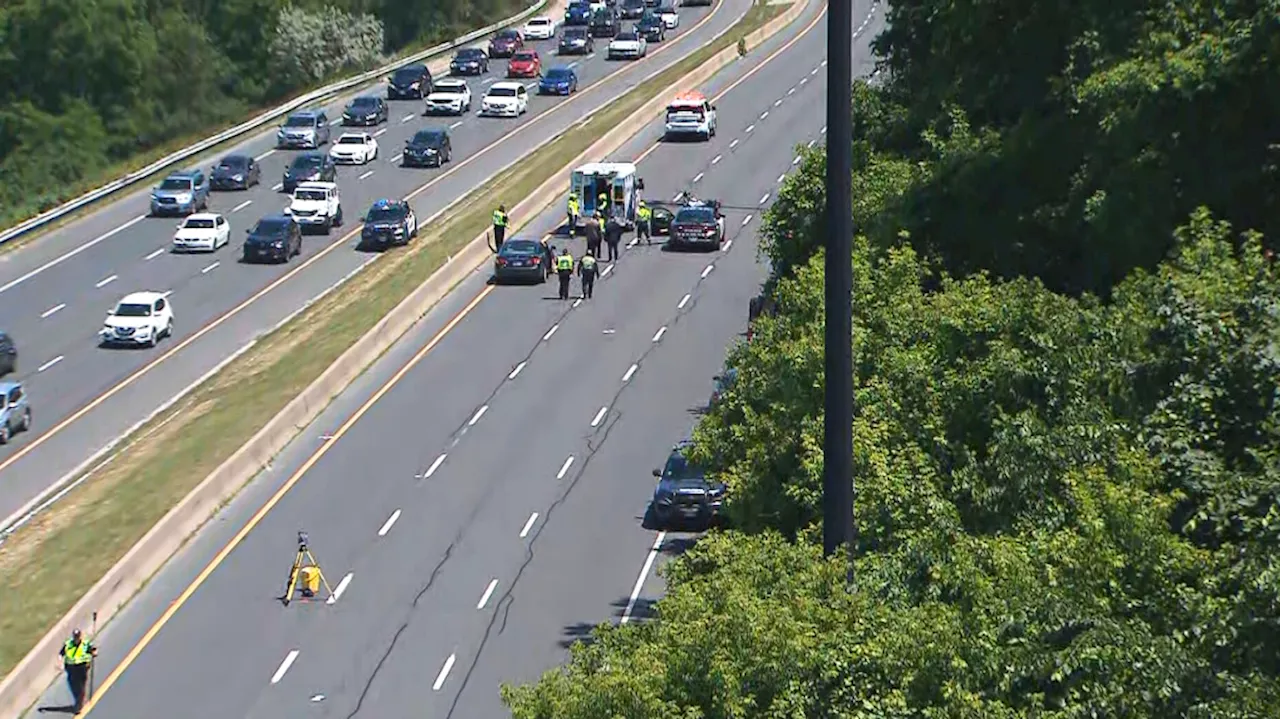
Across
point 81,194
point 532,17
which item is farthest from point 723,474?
point 532,17

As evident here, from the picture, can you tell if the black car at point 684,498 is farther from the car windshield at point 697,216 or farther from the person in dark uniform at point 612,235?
the car windshield at point 697,216

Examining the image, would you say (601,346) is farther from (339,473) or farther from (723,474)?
(723,474)

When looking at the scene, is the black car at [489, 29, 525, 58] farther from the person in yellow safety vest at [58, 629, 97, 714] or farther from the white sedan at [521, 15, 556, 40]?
the person in yellow safety vest at [58, 629, 97, 714]

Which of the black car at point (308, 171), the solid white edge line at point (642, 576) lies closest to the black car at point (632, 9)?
the black car at point (308, 171)

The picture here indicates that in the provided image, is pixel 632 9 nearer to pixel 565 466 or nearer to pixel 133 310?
pixel 133 310

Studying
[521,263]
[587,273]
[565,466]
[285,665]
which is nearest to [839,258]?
[285,665]
